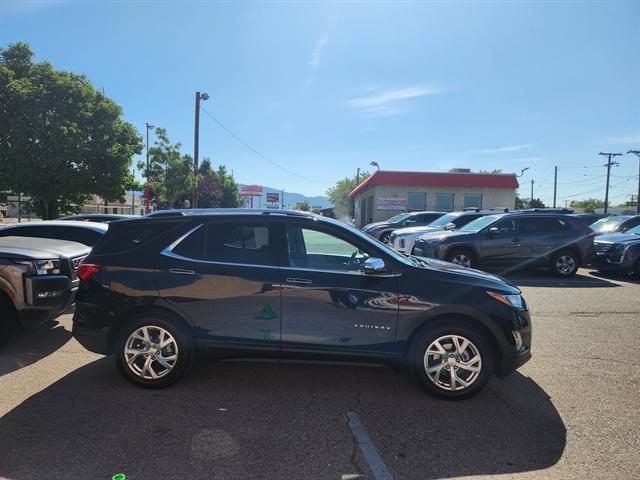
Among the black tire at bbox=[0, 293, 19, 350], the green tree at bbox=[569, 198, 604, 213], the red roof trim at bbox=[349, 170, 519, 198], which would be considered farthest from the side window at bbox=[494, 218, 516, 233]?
the green tree at bbox=[569, 198, 604, 213]

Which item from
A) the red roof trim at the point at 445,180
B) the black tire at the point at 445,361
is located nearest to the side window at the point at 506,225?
the black tire at the point at 445,361

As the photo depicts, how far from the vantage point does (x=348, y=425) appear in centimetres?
359

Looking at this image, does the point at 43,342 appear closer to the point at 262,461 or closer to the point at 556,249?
the point at 262,461

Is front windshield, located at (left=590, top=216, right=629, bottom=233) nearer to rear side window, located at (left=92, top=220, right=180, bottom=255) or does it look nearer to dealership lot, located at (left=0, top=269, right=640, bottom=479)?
dealership lot, located at (left=0, top=269, right=640, bottom=479)

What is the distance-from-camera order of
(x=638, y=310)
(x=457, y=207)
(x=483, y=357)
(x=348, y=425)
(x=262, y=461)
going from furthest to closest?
(x=457, y=207)
(x=638, y=310)
(x=483, y=357)
(x=348, y=425)
(x=262, y=461)

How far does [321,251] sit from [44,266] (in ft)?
10.8

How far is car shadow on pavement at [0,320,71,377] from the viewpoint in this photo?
4.88 meters

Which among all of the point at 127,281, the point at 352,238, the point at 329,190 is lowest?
the point at 127,281

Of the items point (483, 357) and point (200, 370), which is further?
point (200, 370)

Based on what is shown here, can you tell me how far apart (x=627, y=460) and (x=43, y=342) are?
6.11m

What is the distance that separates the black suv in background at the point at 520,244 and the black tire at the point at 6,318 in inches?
351

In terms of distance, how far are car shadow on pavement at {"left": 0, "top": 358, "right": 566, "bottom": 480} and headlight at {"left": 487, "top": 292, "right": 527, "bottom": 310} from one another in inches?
33.1

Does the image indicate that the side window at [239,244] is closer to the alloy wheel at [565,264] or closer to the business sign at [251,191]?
the alloy wheel at [565,264]

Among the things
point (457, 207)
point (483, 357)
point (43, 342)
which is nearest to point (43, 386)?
point (43, 342)
